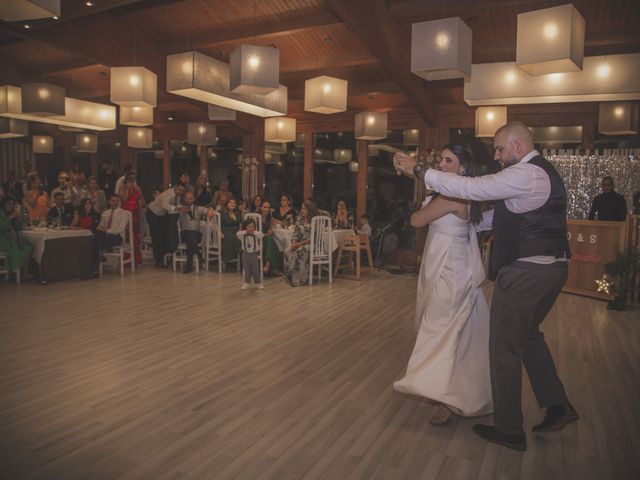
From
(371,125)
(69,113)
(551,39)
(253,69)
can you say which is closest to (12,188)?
(69,113)

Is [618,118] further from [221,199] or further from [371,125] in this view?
[221,199]

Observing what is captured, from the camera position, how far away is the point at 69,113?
326 inches

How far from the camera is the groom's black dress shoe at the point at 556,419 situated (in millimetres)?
2773

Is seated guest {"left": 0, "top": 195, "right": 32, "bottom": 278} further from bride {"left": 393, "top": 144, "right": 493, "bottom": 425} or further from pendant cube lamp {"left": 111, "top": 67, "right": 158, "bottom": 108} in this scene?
bride {"left": 393, "top": 144, "right": 493, "bottom": 425}

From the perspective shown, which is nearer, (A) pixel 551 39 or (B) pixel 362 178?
(A) pixel 551 39

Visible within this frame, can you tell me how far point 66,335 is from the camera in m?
4.45

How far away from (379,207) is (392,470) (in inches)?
363

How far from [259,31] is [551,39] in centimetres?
462

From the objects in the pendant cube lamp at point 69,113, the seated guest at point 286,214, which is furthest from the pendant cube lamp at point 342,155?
the pendant cube lamp at point 69,113

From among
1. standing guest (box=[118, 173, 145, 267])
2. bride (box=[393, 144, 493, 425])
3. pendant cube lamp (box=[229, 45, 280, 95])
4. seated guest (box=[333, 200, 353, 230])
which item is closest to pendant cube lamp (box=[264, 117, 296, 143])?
seated guest (box=[333, 200, 353, 230])

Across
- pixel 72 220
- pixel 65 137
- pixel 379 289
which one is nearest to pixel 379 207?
pixel 379 289

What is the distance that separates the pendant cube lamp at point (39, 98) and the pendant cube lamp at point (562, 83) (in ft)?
18.3

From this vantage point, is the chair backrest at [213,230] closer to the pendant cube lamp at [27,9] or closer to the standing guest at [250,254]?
the standing guest at [250,254]

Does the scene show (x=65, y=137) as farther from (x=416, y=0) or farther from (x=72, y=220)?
(x=416, y=0)
